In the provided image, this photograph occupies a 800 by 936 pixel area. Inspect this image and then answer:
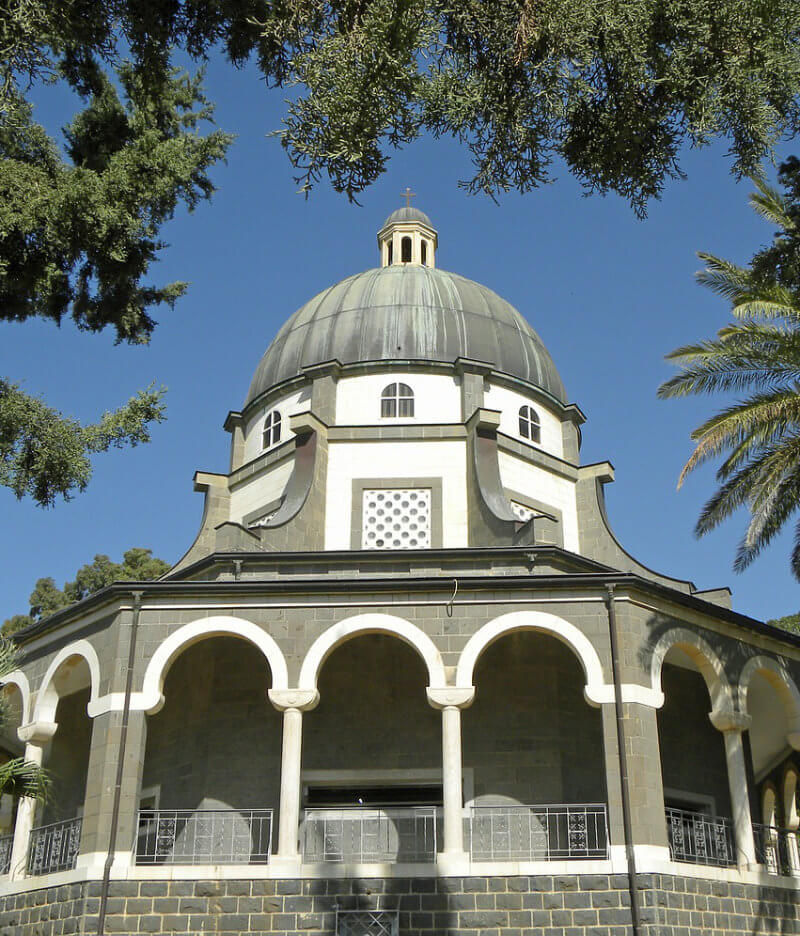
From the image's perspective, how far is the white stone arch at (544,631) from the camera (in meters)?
16.6

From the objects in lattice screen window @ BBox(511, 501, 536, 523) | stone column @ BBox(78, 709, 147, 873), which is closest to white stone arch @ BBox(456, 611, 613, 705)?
stone column @ BBox(78, 709, 147, 873)

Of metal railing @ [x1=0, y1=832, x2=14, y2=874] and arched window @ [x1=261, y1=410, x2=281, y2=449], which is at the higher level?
arched window @ [x1=261, y1=410, x2=281, y2=449]

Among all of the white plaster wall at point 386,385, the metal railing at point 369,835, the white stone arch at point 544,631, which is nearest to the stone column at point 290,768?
the metal railing at point 369,835

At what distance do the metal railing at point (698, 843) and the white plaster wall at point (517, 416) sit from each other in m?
9.94

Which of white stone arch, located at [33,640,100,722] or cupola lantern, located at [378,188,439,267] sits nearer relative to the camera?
white stone arch, located at [33,640,100,722]

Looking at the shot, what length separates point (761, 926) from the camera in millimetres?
16453

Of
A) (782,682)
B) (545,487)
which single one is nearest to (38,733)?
(545,487)

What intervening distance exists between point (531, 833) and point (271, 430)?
11993 millimetres

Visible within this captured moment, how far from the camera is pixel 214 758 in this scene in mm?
19000

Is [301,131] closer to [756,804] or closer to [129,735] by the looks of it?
[129,735]

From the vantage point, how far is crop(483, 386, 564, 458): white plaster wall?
82.4 feet

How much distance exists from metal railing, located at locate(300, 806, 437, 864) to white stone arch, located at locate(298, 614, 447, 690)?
7.24 ft

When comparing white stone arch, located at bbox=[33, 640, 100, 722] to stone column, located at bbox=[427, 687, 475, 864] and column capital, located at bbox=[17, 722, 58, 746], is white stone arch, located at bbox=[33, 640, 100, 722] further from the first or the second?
stone column, located at bbox=[427, 687, 475, 864]

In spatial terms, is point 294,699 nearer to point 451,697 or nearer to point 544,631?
point 451,697
